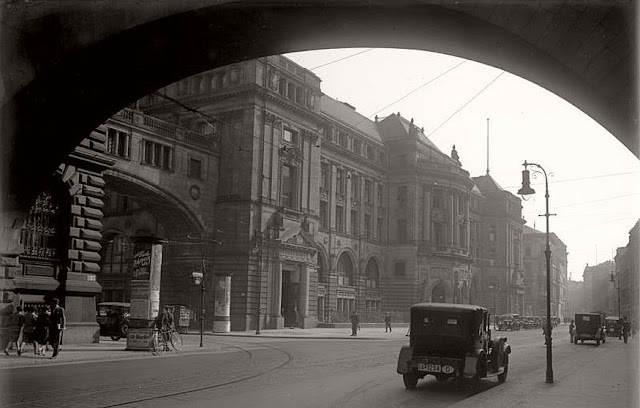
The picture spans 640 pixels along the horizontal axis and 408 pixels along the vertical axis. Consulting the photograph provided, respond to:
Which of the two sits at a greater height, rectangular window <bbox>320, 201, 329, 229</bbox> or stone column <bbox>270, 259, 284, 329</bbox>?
rectangular window <bbox>320, 201, 329, 229</bbox>

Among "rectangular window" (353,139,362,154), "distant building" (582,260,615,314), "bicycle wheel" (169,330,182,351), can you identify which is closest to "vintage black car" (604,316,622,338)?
"rectangular window" (353,139,362,154)

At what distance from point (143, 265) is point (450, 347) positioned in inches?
552

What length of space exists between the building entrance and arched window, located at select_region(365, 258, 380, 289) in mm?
19670

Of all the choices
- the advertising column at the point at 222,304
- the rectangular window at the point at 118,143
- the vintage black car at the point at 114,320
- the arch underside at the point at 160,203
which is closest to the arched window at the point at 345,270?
the arch underside at the point at 160,203

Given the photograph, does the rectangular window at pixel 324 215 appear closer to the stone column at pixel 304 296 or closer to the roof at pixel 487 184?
the stone column at pixel 304 296

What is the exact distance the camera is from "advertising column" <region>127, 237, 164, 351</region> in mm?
23844

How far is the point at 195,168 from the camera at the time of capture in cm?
4697

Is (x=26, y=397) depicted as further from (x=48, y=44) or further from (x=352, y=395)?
(x=48, y=44)

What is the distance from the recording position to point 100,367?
17.1m

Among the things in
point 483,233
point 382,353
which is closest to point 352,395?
point 382,353

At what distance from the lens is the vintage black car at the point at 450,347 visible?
14.0 m

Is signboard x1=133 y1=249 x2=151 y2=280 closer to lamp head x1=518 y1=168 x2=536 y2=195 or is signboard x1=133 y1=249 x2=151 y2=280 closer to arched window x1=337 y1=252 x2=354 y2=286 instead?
lamp head x1=518 y1=168 x2=536 y2=195

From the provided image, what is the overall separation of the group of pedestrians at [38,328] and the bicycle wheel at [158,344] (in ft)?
13.7

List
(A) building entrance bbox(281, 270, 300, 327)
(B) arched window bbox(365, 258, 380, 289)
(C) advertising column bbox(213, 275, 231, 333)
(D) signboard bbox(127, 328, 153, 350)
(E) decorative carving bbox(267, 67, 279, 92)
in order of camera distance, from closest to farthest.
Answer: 1. (D) signboard bbox(127, 328, 153, 350)
2. (C) advertising column bbox(213, 275, 231, 333)
3. (E) decorative carving bbox(267, 67, 279, 92)
4. (A) building entrance bbox(281, 270, 300, 327)
5. (B) arched window bbox(365, 258, 380, 289)
